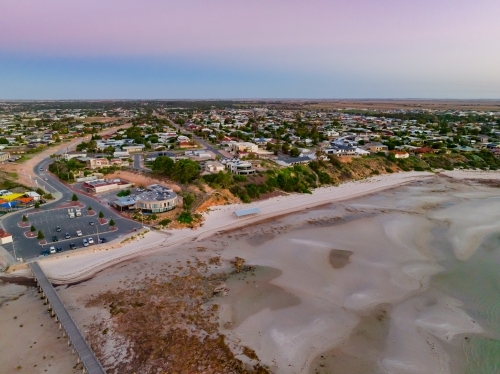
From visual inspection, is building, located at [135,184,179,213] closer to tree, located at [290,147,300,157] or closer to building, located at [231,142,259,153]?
building, located at [231,142,259,153]

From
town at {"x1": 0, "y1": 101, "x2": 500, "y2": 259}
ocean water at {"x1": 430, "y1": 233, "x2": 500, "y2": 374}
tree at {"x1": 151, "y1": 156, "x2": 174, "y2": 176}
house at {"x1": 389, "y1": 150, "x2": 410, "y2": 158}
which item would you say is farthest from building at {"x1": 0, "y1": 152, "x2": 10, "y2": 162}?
house at {"x1": 389, "y1": 150, "x2": 410, "y2": 158}

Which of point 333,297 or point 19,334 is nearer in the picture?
point 19,334

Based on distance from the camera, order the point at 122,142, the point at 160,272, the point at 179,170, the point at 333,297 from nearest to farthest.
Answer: the point at 333,297
the point at 160,272
the point at 179,170
the point at 122,142

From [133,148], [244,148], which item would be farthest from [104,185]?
[244,148]

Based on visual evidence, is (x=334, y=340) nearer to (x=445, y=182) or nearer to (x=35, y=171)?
(x=445, y=182)

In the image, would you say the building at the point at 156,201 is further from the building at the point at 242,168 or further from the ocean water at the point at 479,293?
the ocean water at the point at 479,293

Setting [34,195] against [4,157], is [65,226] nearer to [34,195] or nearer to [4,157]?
[34,195]

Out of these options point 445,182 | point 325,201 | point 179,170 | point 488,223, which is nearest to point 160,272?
point 179,170
